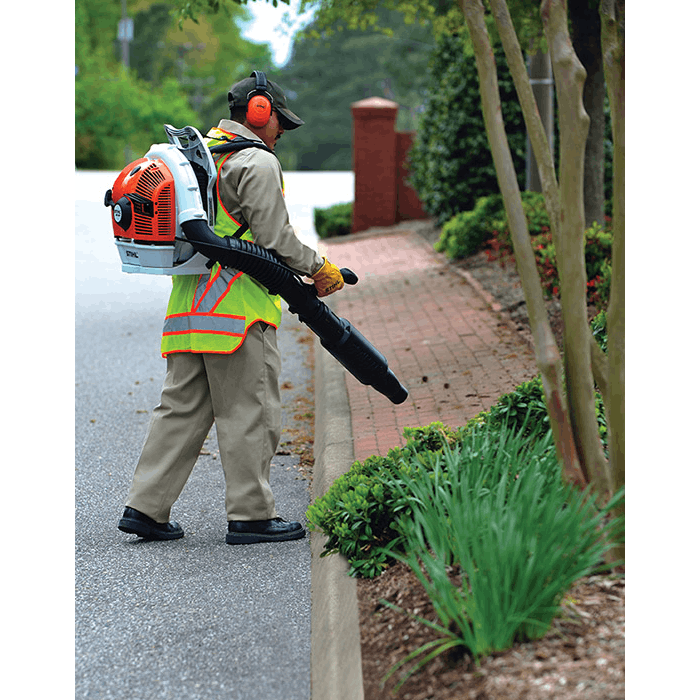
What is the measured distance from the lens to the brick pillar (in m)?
17.0

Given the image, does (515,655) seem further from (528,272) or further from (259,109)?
(259,109)

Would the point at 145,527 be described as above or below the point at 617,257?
below

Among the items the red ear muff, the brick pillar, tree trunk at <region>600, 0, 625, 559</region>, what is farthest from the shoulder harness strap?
the brick pillar

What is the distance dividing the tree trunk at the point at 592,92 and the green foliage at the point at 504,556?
6.92m

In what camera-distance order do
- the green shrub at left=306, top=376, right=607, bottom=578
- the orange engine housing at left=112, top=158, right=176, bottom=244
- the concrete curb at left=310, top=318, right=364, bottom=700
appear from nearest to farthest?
the concrete curb at left=310, top=318, right=364, bottom=700
the green shrub at left=306, top=376, right=607, bottom=578
the orange engine housing at left=112, top=158, right=176, bottom=244

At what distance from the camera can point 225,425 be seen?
Answer: 4.45 m

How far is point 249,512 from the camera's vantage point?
4469 mm

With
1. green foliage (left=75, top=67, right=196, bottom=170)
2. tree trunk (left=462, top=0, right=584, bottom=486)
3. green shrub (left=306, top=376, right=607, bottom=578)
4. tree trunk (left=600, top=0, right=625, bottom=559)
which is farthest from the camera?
green foliage (left=75, top=67, right=196, bottom=170)

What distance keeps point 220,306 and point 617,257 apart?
189 cm

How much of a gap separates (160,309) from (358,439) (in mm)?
6817

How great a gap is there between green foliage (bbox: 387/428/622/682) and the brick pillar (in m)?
14.1

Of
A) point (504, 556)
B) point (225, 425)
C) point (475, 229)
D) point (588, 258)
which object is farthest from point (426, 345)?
point (504, 556)

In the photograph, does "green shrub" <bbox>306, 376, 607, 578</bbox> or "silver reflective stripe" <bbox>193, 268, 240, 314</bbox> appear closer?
"green shrub" <bbox>306, 376, 607, 578</bbox>

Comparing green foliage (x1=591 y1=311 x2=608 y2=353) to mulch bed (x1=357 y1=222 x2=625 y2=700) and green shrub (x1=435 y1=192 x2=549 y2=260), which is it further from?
green shrub (x1=435 y1=192 x2=549 y2=260)
